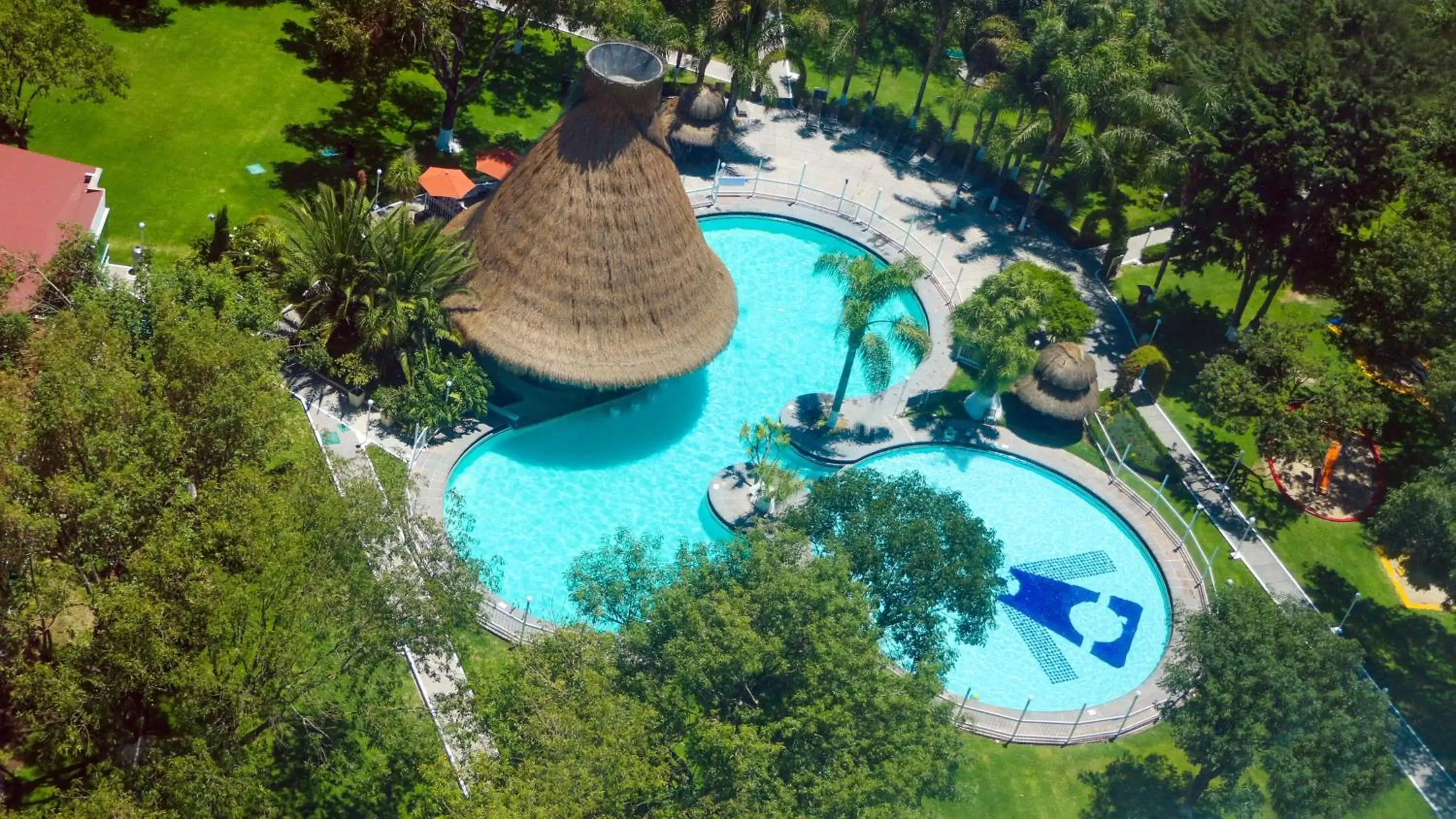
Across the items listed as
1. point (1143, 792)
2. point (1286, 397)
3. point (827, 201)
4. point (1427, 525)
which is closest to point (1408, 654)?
point (1427, 525)

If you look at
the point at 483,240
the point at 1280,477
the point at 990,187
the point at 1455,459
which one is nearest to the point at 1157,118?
the point at 990,187

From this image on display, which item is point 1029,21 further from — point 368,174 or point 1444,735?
point 1444,735

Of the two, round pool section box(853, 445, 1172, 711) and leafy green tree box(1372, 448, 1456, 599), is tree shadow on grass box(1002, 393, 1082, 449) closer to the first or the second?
round pool section box(853, 445, 1172, 711)

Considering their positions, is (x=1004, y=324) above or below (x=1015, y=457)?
above

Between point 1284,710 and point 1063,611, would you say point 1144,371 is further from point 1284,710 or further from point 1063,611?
point 1284,710

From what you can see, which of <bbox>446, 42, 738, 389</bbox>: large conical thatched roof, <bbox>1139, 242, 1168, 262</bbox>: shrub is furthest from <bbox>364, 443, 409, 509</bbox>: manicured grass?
<bbox>1139, 242, 1168, 262</bbox>: shrub

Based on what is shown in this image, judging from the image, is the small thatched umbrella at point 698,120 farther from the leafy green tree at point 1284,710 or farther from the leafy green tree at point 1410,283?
the leafy green tree at point 1284,710
